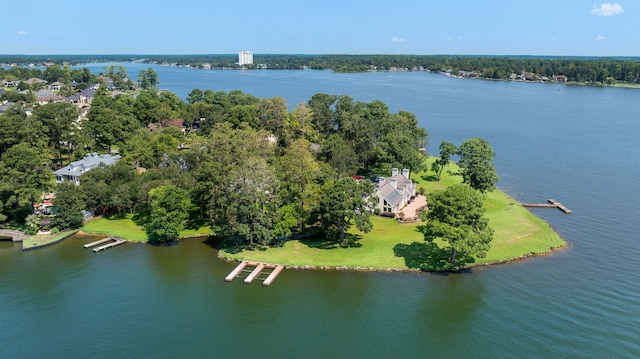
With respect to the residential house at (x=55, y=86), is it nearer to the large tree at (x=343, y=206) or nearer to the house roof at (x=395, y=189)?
the house roof at (x=395, y=189)

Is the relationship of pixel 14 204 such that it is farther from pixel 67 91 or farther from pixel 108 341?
pixel 67 91

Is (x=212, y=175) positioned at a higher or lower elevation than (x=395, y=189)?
higher

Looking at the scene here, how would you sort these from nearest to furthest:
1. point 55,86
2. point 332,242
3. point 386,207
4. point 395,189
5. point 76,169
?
point 332,242
point 386,207
point 395,189
point 76,169
point 55,86

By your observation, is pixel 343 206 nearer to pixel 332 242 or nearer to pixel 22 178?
pixel 332 242

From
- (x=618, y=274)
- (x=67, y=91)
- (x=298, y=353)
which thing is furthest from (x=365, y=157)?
(x=67, y=91)

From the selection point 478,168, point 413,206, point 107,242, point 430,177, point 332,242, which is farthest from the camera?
point 430,177

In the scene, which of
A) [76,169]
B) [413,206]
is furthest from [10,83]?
Result: [413,206]
